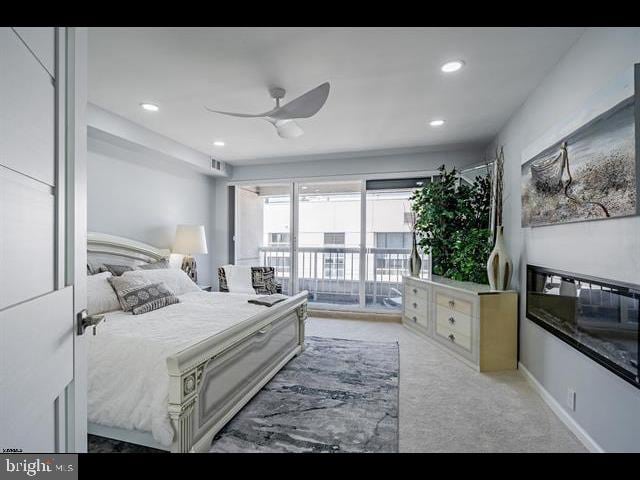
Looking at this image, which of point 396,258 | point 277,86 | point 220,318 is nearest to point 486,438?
point 220,318

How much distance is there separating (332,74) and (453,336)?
2803 mm

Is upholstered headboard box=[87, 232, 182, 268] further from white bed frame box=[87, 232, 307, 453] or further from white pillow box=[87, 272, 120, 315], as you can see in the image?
white bed frame box=[87, 232, 307, 453]

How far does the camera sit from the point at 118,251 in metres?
3.41

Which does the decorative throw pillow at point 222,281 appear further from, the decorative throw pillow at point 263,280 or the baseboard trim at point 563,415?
the baseboard trim at point 563,415

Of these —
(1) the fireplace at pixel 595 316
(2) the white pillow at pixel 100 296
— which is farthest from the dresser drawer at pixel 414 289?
(2) the white pillow at pixel 100 296

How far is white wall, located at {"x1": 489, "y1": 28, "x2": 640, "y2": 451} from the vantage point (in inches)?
60.1

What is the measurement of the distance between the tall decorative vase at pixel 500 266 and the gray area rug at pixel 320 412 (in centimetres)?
126

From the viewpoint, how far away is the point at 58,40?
0.81 m

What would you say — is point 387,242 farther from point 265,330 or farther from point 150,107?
point 150,107

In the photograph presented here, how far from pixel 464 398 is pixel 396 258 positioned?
2771 millimetres

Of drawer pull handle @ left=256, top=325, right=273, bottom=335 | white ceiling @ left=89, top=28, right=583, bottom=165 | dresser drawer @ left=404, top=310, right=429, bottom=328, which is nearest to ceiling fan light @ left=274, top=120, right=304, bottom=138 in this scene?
white ceiling @ left=89, top=28, right=583, bottom=165

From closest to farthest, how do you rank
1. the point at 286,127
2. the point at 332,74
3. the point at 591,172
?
the point at 591,172 → the point at 332,74 → the point at 286,127

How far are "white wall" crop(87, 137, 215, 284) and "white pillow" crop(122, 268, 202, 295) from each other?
0.82 metres

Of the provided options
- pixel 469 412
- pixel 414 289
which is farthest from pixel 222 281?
pixel 469 412
